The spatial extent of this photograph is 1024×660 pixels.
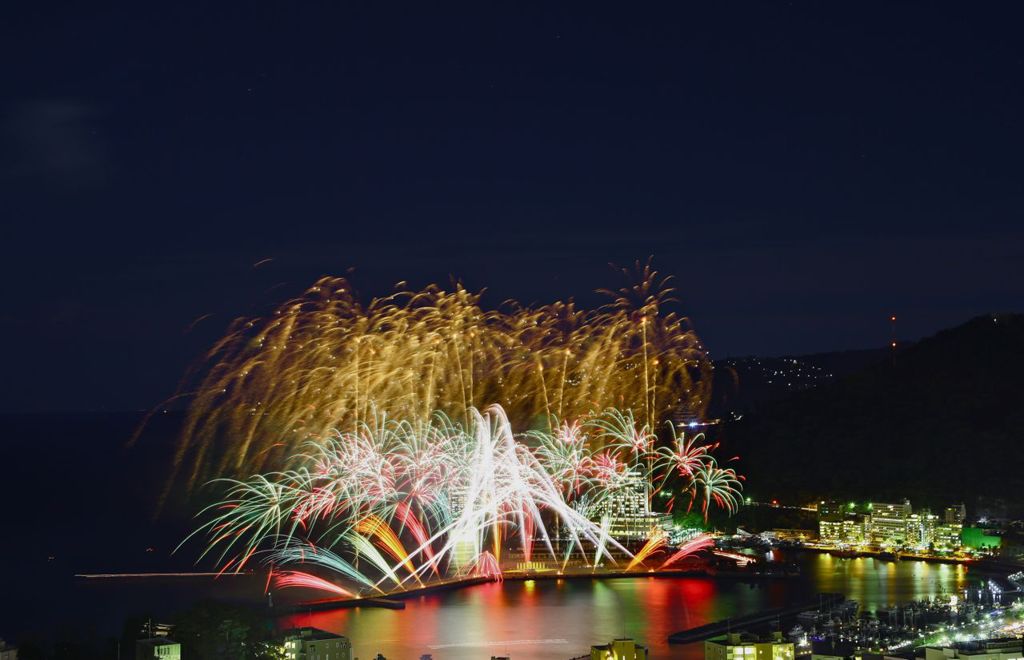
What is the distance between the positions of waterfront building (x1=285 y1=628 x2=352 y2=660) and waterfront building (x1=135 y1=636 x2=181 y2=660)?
1179 mm

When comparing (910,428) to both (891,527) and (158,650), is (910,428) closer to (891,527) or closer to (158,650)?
(891,527)

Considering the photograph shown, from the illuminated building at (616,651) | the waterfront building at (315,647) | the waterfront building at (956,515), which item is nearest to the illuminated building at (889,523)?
the waterfront building at (956,515)

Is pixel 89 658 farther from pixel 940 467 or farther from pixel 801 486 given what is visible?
pixel 940 467

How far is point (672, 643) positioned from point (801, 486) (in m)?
16.9

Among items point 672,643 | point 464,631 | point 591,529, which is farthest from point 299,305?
point 591,529

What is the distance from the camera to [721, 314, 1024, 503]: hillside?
3000 centimetres

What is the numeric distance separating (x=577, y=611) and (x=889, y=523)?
11890mm

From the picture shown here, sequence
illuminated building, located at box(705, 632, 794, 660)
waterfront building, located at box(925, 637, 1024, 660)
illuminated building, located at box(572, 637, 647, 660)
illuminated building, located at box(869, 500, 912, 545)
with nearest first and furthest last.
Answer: waterfront building, located at box(925, 637, 1024, 660), illuminated building, located at box(705, 632, 794, 660), illuminated building, located at box(572, 637, 647, 660), illuminated building, located at box(869, 500, 912, 545)

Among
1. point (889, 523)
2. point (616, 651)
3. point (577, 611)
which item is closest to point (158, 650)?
point (616, 651)

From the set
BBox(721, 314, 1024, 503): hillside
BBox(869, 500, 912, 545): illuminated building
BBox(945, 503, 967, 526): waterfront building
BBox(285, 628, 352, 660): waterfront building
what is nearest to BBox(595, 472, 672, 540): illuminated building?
BBox(869, 500, 912, 545): illuminated building

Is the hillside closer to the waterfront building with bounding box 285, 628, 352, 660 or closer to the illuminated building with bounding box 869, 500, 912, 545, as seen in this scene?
the illuminated building with bounding box 869, 500, 912, 545

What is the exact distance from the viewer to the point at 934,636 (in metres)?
14.4

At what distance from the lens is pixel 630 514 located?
24.5 m

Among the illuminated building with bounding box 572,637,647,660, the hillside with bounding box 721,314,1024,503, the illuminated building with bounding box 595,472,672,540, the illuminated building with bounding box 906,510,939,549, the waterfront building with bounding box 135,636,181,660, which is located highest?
the hillside with bounding box 721,314,1024,503
